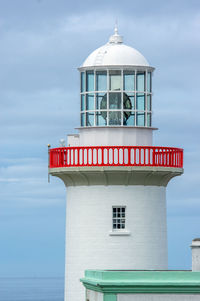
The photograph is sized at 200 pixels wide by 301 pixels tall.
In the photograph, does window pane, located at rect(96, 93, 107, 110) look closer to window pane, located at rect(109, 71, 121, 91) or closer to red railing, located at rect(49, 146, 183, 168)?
window pane, located at rect(109, 71, 121, 91)

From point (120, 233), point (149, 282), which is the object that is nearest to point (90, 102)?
point (120, 233)

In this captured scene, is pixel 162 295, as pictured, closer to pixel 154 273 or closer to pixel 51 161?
pixel 154 273

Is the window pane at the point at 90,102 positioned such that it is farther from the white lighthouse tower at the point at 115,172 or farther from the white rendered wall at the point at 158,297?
the white rendered wall at the point at 158,297

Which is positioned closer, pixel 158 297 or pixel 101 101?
pixel 158 297

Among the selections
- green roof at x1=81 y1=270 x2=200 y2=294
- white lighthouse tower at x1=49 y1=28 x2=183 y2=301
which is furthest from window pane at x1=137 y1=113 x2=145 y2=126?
green roof at x1=81 y1=270 x2=200 y2=294

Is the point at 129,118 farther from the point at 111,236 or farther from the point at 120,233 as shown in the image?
the point at 111,236

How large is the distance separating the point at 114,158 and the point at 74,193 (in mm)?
1931

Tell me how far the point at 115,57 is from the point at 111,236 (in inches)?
219

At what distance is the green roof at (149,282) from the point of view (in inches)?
1195

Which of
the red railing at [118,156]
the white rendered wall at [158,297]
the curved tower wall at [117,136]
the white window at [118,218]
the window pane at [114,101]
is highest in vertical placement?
the window pane at [114,101]

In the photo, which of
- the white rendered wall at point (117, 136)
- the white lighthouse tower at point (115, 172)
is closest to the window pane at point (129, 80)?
the white lighthouse tower at point (115, 172)

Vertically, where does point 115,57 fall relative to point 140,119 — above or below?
above

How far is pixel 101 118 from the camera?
36.8 meters

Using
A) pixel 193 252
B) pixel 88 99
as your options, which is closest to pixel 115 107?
pixel 88 99
